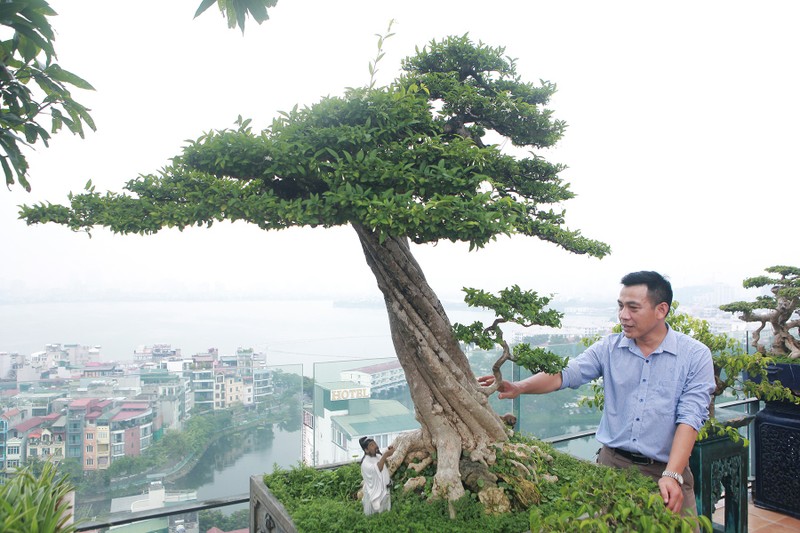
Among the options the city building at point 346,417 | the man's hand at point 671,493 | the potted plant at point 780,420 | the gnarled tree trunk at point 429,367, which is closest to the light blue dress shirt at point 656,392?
the man's hand at point 671,493

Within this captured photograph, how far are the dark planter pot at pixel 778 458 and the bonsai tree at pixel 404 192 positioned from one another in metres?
2.01

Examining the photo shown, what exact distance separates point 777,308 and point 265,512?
3.60 meters

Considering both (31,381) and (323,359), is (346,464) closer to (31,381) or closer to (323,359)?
(323,359)

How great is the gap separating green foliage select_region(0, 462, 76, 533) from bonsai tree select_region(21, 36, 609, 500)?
2.95 ft

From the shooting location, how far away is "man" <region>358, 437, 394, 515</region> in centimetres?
194

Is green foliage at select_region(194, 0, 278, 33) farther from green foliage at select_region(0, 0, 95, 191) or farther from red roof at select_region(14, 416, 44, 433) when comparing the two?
red roof at select_region(14, 416, 44, 433)

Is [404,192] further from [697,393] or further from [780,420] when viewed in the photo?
[780,420]

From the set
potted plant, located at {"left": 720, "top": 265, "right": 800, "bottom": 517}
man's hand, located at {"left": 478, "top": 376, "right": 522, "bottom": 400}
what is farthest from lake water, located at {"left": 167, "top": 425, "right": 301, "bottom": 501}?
potted plant, located at {"left": 720, "top": 265, "right": 800, "bottom": 517}

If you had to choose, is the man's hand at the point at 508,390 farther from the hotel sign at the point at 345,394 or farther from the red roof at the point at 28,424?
the red roof at the point at 28,424

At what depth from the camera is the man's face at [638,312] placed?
74.6 inches

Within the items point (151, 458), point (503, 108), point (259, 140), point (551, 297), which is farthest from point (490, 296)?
point (151, 458)

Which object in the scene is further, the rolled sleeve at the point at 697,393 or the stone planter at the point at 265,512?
the stone planter at the point at 265,512

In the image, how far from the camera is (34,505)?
1.75m

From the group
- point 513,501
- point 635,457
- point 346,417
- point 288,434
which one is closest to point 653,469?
point 635,457
